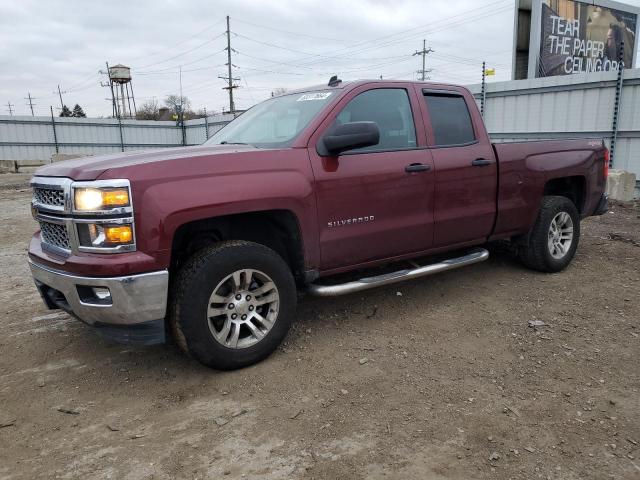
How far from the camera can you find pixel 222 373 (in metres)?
3.37

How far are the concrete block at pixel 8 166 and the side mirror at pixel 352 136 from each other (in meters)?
22.9

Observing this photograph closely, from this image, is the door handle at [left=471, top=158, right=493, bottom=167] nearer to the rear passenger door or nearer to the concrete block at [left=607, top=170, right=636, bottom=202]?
the rear passenger door

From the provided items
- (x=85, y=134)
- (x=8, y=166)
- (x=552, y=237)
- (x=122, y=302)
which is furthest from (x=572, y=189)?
(x=85, y=134)

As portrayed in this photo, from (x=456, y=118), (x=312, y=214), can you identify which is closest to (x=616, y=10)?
(x=456, y=118)

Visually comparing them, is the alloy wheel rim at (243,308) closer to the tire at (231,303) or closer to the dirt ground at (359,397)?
the tire at (231,303)

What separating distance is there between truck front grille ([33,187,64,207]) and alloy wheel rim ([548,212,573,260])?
4.51 m

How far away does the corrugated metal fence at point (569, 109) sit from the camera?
10008 millimetres

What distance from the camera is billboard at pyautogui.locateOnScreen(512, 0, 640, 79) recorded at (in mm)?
14484

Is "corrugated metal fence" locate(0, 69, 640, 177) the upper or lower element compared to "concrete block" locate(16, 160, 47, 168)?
upper

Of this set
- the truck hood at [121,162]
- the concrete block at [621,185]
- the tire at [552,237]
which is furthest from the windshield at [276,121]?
the concrete block at [621,185]

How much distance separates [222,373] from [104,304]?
2.96 ft

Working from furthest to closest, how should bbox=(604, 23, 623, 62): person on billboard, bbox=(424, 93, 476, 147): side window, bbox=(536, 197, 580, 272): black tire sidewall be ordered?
bbox=(604, 23, 623, 62): person on billboard → bbox=(536, 197, 580, 272): black tire sidewall → bbox=(424, 93, 476, 147): side window

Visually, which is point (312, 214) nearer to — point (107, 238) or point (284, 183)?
point (284, 183)

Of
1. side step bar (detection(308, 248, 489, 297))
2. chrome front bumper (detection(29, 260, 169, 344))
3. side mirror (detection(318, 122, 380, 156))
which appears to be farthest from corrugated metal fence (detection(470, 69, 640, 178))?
chrome front bumper (detection(29, 260, 169, 344))
